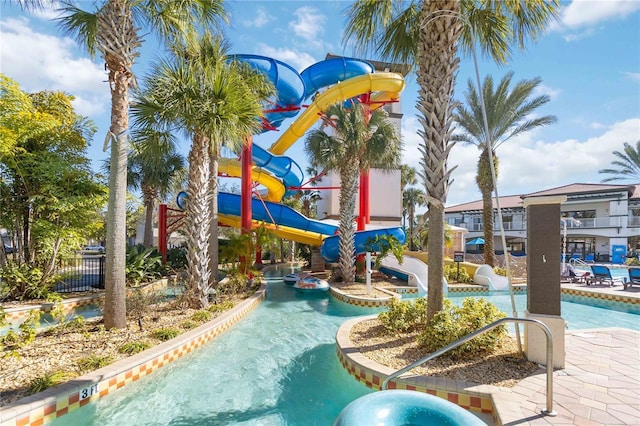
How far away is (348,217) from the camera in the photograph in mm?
14156

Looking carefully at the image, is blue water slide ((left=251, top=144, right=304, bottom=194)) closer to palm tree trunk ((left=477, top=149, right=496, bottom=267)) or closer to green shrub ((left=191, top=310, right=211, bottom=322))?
green shrub ((left=191, top=310, right=211, bottom=322))

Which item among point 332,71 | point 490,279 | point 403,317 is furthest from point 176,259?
point 490,279

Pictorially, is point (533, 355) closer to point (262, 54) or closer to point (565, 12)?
point (565, 12)

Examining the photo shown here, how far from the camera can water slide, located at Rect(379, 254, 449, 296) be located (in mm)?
13523

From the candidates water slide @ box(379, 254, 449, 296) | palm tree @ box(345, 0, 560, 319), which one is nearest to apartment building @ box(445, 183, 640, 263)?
water slide @ box(379, 254, 449, 296)

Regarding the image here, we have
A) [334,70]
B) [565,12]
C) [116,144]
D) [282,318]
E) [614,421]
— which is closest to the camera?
[614,421]

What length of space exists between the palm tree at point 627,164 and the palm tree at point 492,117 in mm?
16538

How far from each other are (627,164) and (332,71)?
29256 mm

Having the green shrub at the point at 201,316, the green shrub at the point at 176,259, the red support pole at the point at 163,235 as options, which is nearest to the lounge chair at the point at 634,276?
the green shrub at the point at 201,316

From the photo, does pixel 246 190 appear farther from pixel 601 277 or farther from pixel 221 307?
pixel 601 277

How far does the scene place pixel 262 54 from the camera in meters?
14.1

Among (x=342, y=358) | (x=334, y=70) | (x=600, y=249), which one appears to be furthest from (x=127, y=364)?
(x=600, y=249)

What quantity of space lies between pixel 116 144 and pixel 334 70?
1275 cm

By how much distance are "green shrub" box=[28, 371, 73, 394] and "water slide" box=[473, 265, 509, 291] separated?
14471 mm
